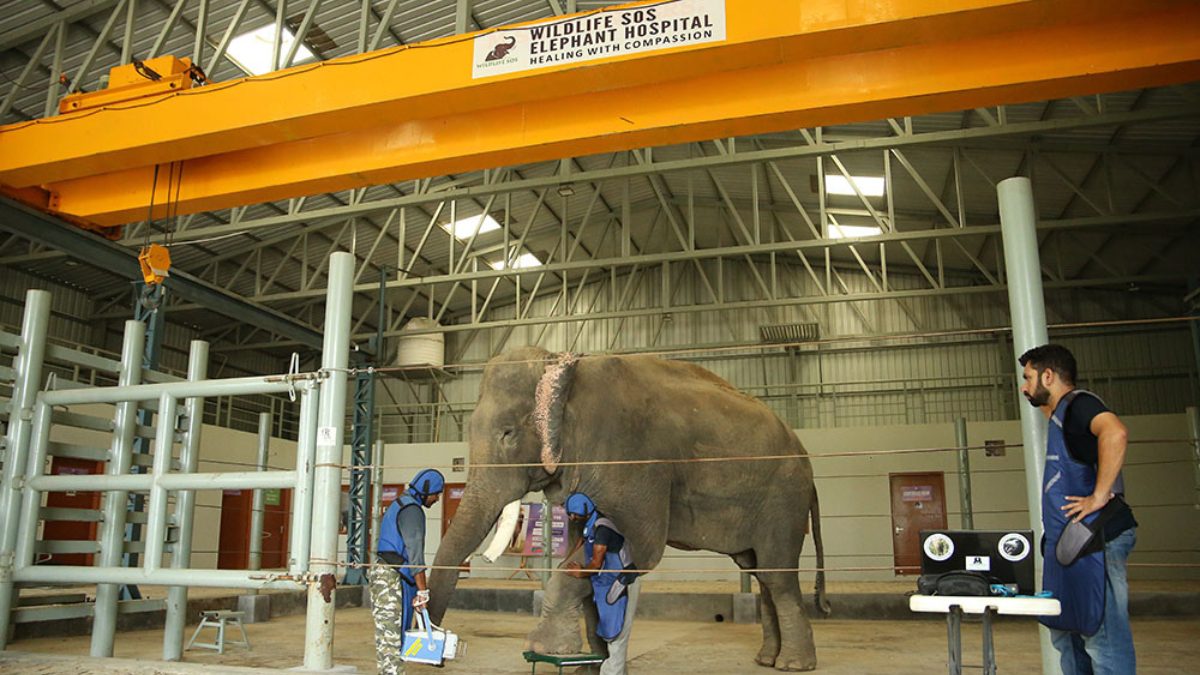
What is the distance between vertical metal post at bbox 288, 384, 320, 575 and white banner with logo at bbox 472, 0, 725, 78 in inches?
125

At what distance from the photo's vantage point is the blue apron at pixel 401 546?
5.40 metres

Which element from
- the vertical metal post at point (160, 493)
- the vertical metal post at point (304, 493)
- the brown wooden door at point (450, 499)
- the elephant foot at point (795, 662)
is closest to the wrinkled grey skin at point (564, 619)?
the vertical metal post at point (304, 493)

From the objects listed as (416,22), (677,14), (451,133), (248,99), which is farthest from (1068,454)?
(416,22)

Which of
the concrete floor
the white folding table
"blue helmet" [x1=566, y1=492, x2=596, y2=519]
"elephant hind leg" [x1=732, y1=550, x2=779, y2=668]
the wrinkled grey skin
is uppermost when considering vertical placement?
"blue helmet" [x1=566, y1=492, x2=596, y2=519]

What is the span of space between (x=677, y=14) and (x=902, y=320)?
62.2ft

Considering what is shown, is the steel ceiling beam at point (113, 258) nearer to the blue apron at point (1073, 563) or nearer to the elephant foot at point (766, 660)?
Result: the elephant foot at point (766, 660)

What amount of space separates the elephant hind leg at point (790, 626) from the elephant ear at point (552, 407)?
2.29m

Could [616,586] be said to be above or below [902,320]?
below

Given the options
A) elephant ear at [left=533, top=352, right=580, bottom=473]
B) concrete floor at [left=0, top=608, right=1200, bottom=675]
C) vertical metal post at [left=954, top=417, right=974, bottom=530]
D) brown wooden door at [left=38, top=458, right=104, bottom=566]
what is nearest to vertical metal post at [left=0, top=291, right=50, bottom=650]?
concrete floor at [left=0, top=608, right=1200, bottom=675]

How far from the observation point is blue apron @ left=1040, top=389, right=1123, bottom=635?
3.27 meters

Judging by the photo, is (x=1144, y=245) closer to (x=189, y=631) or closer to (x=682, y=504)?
(x=682, y=504)

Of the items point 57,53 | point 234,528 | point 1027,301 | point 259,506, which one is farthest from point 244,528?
point 1027,301

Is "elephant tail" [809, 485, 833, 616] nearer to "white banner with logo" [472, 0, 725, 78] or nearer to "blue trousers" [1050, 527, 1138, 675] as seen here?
"white banner with logo" [472, 0, 725, 78]

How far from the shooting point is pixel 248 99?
745cm
